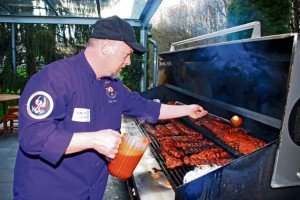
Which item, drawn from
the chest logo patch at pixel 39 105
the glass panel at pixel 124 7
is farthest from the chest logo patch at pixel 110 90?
the glass panel at pixel 124 7

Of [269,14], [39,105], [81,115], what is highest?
[269,14]

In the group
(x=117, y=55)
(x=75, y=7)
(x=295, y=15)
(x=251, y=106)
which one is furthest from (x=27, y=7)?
(x=295, y=15)

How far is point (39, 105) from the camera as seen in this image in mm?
1747

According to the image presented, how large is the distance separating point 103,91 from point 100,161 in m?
0.57

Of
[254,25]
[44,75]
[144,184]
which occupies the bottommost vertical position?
[144,184]

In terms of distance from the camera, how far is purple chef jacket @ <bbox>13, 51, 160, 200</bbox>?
1.72 metres

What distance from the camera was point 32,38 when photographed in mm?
13102

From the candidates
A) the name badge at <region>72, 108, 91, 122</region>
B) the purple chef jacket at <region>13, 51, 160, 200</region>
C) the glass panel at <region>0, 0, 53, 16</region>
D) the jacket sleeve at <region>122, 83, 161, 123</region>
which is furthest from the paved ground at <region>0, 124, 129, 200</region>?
the glass panel at <region>0, 0, 53, 16</region>

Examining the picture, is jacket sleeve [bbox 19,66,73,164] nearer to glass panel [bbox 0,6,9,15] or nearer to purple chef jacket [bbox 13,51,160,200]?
purple chef jacket [bbox 13,51,160,200]

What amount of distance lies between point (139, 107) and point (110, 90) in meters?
0.60

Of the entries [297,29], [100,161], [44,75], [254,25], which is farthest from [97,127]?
[297,29]

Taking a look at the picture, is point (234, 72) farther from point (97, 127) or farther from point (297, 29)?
Result: point (297, 29)

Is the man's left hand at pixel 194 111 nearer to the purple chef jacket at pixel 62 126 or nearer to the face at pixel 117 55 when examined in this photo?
the purple chef jacket at pixel 62 126

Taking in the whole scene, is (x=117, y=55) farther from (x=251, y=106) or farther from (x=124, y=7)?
(x=124, y=7)
